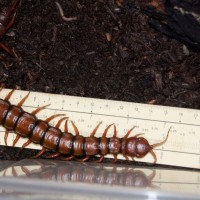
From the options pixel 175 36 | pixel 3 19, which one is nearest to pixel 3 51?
pixel 3 19

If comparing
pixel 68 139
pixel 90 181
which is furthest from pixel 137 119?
pixel 90 181

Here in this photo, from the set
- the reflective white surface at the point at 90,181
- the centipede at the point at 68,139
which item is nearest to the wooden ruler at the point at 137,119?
the centipede at the point at 68,139

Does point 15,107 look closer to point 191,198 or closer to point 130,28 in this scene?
point 130,28

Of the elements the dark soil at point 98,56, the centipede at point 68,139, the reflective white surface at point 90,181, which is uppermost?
the dark soil at point 98,56

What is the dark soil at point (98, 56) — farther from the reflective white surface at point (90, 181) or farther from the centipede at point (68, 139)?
the reflective white surface at point (90, 181)

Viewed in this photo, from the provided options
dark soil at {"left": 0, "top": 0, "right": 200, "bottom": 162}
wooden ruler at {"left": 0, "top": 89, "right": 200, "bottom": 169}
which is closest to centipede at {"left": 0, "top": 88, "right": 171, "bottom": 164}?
wooden ruler at {"left": 0, "top": 89, "right": 200, "bottom": 169}
